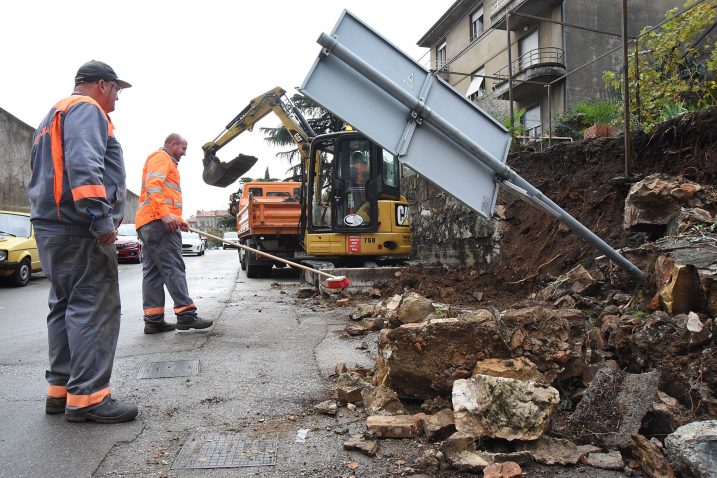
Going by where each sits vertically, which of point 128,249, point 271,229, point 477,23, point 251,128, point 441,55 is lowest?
point 128,249

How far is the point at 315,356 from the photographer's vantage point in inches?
185

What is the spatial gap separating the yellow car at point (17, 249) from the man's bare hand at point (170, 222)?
6676 millimetres

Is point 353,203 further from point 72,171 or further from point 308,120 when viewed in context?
point 308,120

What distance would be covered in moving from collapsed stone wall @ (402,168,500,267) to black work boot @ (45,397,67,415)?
543 centimetres

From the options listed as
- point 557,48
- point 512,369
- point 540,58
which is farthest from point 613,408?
point 540,58

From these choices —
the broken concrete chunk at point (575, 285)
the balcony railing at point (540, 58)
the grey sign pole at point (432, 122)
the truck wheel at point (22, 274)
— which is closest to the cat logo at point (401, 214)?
the broken concrete chunk at point (575, 285)

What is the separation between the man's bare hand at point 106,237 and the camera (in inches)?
125

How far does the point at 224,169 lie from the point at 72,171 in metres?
9.67

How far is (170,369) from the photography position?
14.1ft

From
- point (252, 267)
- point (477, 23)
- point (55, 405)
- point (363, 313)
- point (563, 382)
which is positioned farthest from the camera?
point (477, 23)

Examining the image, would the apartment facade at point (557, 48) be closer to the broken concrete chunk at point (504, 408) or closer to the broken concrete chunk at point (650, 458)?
the broken concrete chunk at point (504, 408)

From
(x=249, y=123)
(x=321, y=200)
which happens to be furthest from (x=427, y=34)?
(x=321, y=200)

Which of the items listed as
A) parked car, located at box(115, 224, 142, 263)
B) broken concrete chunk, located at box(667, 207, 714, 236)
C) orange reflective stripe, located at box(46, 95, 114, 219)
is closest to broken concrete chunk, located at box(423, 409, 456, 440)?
orange reflective stripe, located at box(46, 95, 114, 219)

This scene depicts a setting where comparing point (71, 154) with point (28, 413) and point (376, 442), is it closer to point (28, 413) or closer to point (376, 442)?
point (28, 413)
